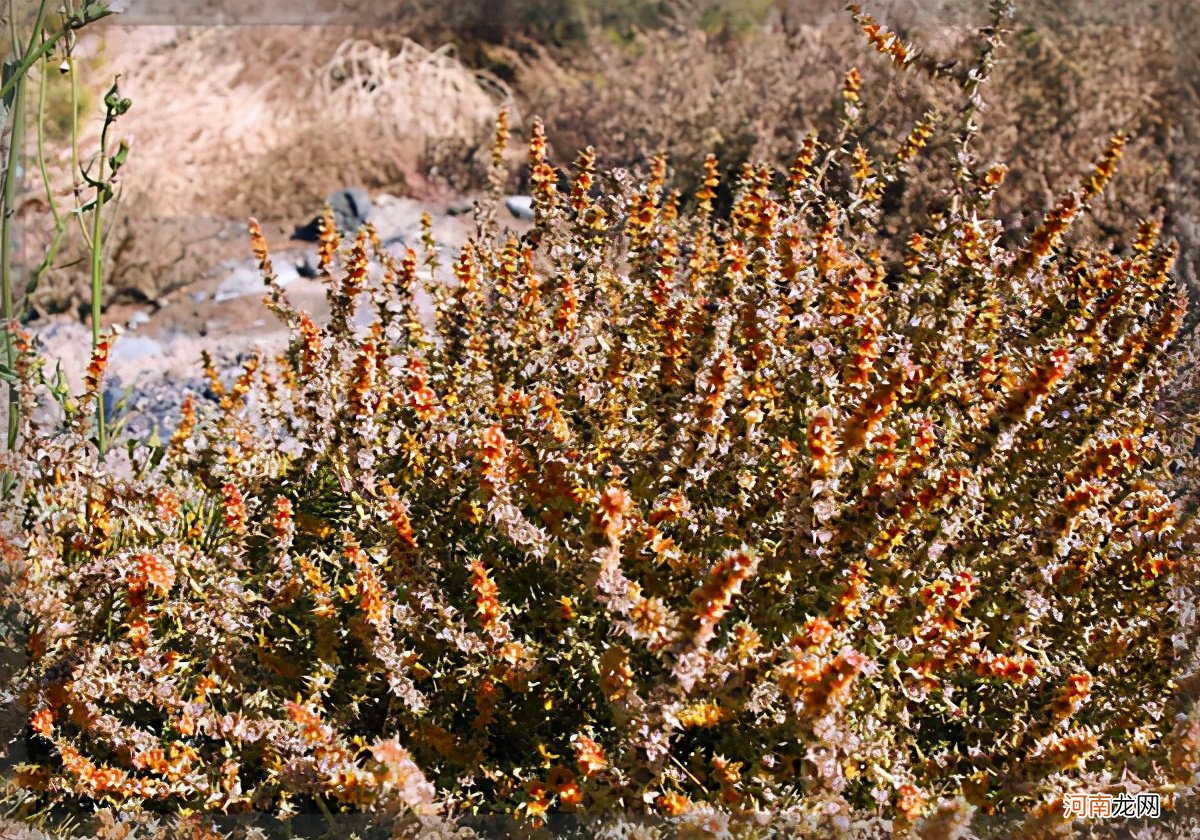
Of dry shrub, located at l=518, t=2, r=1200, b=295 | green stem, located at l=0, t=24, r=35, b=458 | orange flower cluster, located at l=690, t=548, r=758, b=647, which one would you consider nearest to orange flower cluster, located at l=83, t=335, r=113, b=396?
green stem, located at l=0, t=24, r=35, b=458

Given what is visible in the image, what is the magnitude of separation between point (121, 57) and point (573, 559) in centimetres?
707

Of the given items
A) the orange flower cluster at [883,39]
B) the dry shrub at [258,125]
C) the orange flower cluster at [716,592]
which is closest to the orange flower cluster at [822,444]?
the orange flower cluster at [716,592]

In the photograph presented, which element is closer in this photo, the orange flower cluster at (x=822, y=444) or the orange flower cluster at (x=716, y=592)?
the orange flower cluster at (x=716, y=592)

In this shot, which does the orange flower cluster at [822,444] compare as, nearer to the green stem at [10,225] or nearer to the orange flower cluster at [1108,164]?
the orange flower cluster at [1108,164]

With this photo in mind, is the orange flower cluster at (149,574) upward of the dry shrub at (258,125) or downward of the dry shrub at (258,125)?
upward

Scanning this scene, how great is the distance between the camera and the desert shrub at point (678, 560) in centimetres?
231

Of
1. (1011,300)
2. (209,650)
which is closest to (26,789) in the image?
(209,650)

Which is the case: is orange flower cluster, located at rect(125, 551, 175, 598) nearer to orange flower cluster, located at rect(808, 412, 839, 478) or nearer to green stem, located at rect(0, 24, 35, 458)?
green stem, located at rect(0, 24, 35, 458)

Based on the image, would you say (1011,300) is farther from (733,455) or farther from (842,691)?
(842,691)

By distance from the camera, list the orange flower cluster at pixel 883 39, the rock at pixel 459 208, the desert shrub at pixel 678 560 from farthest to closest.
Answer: the rock at pixel 459 208, the orange flower cluster at pixel 883 39, the desert shrub at pixel 678 560

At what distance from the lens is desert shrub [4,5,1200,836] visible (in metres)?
2.31

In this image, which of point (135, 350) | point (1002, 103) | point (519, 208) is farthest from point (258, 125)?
point (1002, 103)

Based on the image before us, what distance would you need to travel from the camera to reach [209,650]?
257 cm

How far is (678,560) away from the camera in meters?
2.43
